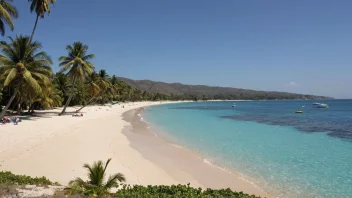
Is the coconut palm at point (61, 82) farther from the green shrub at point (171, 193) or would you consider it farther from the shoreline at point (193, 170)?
the green shrub at point (171, 193)

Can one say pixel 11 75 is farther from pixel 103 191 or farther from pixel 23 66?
pixel 103 191

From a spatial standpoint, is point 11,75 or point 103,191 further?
point 11,75

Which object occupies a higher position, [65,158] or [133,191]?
[133,191]

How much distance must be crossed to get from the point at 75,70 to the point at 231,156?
26.5 m

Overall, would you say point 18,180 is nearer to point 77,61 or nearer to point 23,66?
point 23,66

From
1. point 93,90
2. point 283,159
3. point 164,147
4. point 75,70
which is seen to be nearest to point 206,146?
point 164,147

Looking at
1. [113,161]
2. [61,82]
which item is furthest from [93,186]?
[61,82]

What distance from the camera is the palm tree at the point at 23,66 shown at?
22.4 m

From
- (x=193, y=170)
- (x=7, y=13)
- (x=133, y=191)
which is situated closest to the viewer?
(x=133, y=191)

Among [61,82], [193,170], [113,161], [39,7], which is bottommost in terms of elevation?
[193,170]

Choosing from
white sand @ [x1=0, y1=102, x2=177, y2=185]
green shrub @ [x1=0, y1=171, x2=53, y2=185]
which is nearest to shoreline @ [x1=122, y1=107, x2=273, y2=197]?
white sand @ [x1=0, y1=102, x2=177, y2=185]

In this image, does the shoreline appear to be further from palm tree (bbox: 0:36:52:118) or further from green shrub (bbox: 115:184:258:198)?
palm tree (bbox: 0:36:52:118)

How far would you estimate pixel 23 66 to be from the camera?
75.1 ft

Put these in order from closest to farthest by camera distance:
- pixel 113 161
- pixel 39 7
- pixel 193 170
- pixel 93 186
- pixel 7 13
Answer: pixel 93 186
pixel 193 170
pixel 113 161
pixel 7 13
pixel 39 7
